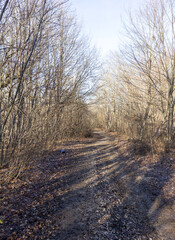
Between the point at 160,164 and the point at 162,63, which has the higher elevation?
the point at 162,63

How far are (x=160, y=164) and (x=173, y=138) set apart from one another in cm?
262

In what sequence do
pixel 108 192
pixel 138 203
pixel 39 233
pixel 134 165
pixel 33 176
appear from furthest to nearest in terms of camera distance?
pixel 134 165
pixel 33 176
pixel 108 192
pixel 138 203
pixel 39 233

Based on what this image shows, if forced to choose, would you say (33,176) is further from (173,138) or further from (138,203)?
(173,138)

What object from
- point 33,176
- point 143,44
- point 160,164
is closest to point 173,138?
point 160,164

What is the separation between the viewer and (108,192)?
5297mm

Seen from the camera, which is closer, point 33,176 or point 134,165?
point 33,176

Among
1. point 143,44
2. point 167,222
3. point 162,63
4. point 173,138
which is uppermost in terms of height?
point 143,44

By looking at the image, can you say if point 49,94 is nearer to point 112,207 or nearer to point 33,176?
point 33,176

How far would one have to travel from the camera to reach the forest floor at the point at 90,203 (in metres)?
3.39

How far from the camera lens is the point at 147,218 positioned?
395cm

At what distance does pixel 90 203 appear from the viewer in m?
4.60

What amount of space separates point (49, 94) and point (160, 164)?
5822 millimetres

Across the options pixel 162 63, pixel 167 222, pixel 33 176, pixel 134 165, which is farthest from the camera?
pixel 162 63

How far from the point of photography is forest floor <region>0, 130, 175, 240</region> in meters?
3.39
